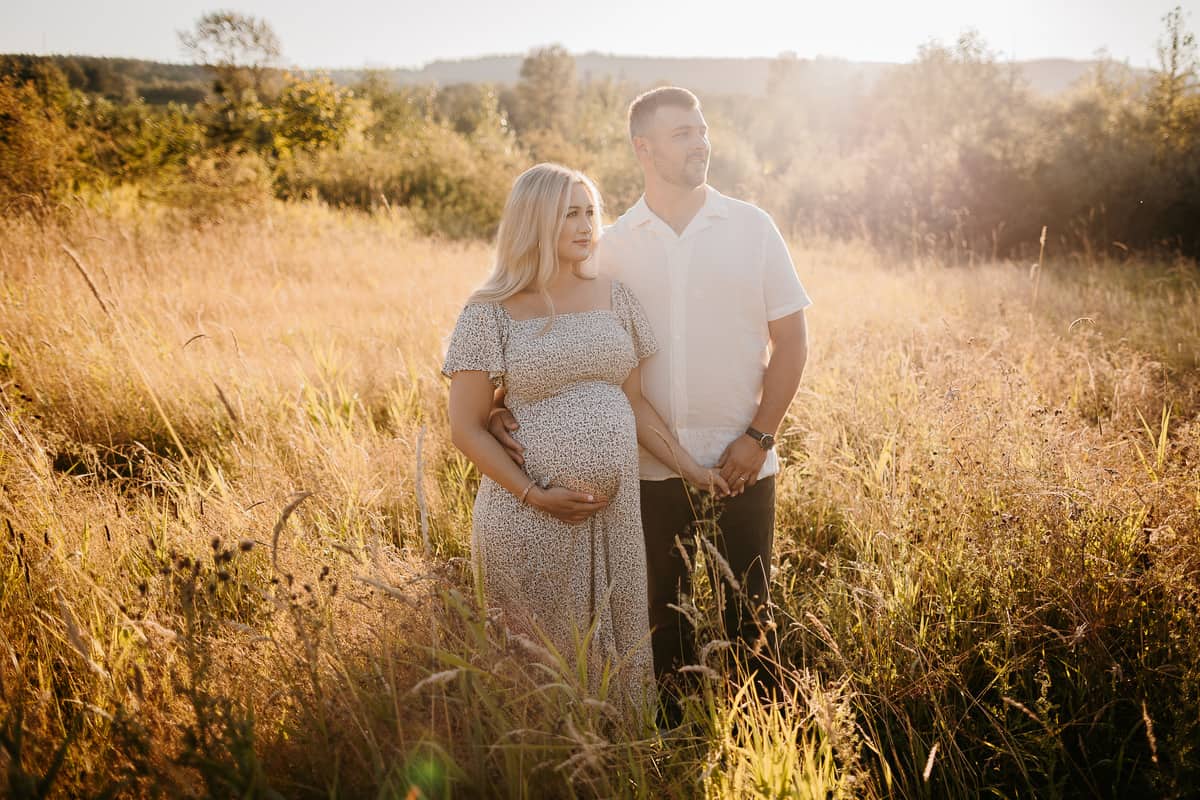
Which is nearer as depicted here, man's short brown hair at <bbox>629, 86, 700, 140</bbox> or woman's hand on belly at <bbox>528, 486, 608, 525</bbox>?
woman's hand on belly at <bbox>528, 486, 608, 525</bbox>

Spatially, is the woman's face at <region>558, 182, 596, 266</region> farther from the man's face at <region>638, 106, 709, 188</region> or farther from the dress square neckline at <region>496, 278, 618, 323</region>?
the man's face at <region>638, 106, 709, 188</region>

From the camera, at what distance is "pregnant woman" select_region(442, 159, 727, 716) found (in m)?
2.45

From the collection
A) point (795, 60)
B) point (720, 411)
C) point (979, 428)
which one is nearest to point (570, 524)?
point (720, 411)

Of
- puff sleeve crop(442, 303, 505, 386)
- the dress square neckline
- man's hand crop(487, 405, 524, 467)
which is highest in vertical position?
the dress square neckline

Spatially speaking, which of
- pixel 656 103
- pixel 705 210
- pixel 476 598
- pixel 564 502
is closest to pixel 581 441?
pixel 564 502

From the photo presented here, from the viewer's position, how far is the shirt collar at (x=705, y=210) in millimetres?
2691

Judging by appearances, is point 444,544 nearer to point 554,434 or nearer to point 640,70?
point 554,434

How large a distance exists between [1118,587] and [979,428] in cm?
87

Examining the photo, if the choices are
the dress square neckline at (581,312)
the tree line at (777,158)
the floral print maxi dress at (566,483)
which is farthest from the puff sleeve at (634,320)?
the tree line at (777,158)

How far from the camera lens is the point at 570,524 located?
251 cm

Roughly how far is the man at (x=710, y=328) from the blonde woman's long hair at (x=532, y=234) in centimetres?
30

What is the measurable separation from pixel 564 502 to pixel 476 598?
1.50 ft

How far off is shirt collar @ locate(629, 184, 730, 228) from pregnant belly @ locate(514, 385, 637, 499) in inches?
28.5

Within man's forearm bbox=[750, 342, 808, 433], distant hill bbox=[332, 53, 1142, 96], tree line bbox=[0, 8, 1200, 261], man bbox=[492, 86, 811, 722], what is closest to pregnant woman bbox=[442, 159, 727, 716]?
man bbox=[492, 86, 811, 722]
